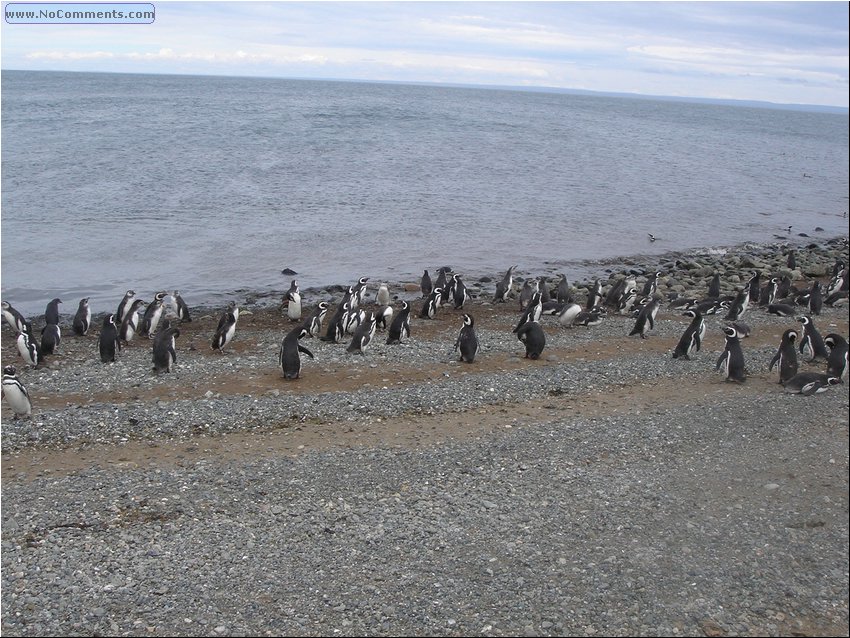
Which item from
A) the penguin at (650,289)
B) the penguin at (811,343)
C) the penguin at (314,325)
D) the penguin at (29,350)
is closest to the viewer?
the penguin at (811,343)

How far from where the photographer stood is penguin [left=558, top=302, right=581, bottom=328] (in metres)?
15.7

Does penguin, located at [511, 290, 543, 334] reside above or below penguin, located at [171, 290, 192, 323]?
above

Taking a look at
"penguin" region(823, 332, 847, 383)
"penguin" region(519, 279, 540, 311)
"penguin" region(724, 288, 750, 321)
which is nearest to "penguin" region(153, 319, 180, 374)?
"penguin" region(519, 279, 540, 311)

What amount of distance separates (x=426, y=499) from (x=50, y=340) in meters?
9.36

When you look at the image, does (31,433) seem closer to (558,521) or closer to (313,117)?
(558,521)

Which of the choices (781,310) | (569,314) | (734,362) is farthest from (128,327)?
(781,310)

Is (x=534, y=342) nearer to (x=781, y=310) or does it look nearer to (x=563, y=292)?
(x=563, y=292)

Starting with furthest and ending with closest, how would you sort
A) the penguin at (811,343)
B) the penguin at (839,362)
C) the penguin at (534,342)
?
the penguin at (534,342) < the penguin at (811,343) < the penguin at (839,362)

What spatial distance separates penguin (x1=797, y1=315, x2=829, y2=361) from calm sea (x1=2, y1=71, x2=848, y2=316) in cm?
1100

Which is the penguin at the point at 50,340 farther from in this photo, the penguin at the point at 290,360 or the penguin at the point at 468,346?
the penguin at the point at 468,346

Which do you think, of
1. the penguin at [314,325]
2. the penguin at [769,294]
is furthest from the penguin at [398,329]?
the penguin at [769,294]

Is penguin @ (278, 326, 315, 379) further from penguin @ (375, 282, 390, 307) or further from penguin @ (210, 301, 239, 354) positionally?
penguin @ (375, 282, 390, 307)

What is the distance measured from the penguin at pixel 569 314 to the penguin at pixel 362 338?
4332mm

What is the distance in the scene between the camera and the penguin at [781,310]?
51.6 feet
